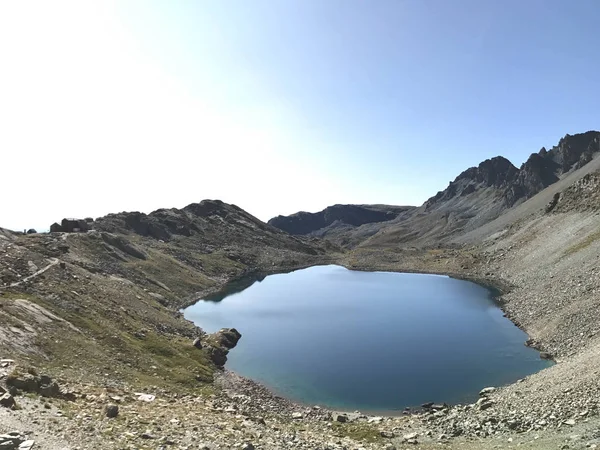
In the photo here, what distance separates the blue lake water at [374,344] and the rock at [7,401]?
109ft

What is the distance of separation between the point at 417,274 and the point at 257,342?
353 feet

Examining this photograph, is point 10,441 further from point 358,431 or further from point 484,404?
point 484,404

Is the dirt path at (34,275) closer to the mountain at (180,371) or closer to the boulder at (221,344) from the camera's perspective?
the mountain at (180,371)

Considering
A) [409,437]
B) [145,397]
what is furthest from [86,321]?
[409,437]

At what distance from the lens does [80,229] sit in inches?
4998

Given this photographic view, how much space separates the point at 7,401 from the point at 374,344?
58.6 metres

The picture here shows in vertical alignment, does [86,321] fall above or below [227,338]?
above

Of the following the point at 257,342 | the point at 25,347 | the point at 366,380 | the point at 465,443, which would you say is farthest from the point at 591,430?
the point at 257,342

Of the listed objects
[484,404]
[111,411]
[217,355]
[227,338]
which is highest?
[227,338]

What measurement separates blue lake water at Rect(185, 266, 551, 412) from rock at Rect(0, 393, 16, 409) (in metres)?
33.2

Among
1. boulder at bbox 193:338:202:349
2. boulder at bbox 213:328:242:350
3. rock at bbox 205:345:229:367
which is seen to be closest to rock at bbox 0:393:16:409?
rock at bbox 205:345:229:367

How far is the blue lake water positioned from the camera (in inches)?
1996

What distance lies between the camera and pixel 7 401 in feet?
64.3

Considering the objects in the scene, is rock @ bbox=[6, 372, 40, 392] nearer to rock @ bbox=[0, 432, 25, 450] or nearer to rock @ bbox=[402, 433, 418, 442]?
rock @ bbox=[0, 432, 25, 450]
